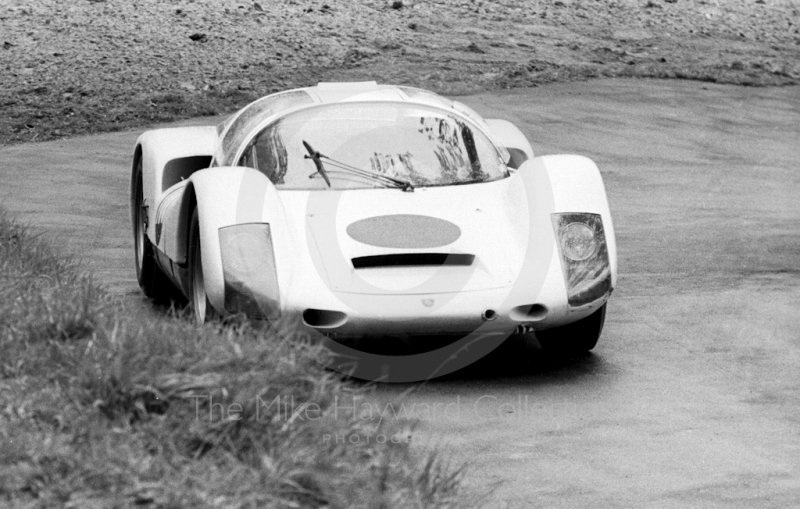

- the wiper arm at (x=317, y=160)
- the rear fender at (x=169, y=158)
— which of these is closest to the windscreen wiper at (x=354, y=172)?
the wiper arm at (x=317, y=160)

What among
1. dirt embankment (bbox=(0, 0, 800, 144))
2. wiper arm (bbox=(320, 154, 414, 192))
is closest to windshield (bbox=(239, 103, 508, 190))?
wiper arm (bbox=(320, 154, 414, 192))

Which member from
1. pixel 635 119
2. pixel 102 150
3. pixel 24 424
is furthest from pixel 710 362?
pixel 635 119

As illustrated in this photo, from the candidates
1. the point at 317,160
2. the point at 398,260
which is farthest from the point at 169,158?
the point at 398,260

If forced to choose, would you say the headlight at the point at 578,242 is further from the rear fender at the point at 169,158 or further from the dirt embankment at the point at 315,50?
the dirt embankment at the point at 315,50

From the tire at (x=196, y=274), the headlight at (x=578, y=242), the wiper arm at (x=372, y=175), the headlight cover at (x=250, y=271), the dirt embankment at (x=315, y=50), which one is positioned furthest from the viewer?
the dirt embankment at (x=315, y=50)

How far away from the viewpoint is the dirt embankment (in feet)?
52.0

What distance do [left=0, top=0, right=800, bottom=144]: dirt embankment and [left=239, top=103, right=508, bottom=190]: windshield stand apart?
25.0 ft

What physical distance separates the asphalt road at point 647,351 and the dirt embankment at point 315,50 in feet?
7.72

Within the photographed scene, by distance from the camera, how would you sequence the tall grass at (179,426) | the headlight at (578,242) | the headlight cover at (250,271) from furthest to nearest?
1. the headlight at (578,242)
2. the headlight cover at (250,271)
3. the tall grass at (179,426)

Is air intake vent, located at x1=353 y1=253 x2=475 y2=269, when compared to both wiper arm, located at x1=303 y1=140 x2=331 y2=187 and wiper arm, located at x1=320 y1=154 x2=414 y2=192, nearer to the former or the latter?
wiper arm, located at x1=320 y1=154 x2=414 y2=192

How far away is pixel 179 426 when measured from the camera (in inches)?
159

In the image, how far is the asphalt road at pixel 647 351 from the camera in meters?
4.76

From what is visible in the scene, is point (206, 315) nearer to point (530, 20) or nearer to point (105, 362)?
point (105, 362)

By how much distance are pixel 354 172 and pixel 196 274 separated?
0.98m
